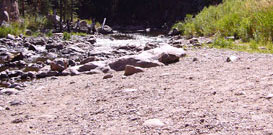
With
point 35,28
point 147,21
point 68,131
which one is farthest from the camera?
point 147,21

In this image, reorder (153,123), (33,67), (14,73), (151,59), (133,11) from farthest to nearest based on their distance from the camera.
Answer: (133,11)
(33,67)
(14,73)
(151,59)
(153,123)

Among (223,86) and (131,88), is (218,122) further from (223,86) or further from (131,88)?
(131,88)

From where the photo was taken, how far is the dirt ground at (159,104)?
285 cm

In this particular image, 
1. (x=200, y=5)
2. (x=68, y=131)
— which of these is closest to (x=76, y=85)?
(x=68, y=131)

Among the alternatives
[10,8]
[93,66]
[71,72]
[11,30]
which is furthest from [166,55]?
[10,8]

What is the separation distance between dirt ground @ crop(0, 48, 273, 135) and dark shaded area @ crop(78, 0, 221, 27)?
36296mm

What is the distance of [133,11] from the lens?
143 ft

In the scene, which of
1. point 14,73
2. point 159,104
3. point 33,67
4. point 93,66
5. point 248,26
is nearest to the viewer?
point 159,104

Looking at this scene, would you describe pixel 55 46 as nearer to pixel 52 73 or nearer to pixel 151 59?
pixel 52 73

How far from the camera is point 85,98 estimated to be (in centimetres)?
471

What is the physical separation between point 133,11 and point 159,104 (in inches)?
1608

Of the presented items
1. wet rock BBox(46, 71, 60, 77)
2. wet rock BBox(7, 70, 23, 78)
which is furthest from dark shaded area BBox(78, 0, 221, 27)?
wet rock BBox(46, 71, 60, 77)

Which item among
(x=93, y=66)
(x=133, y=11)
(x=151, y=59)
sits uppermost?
(x=133, y=11)

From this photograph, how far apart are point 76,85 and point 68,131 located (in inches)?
108
